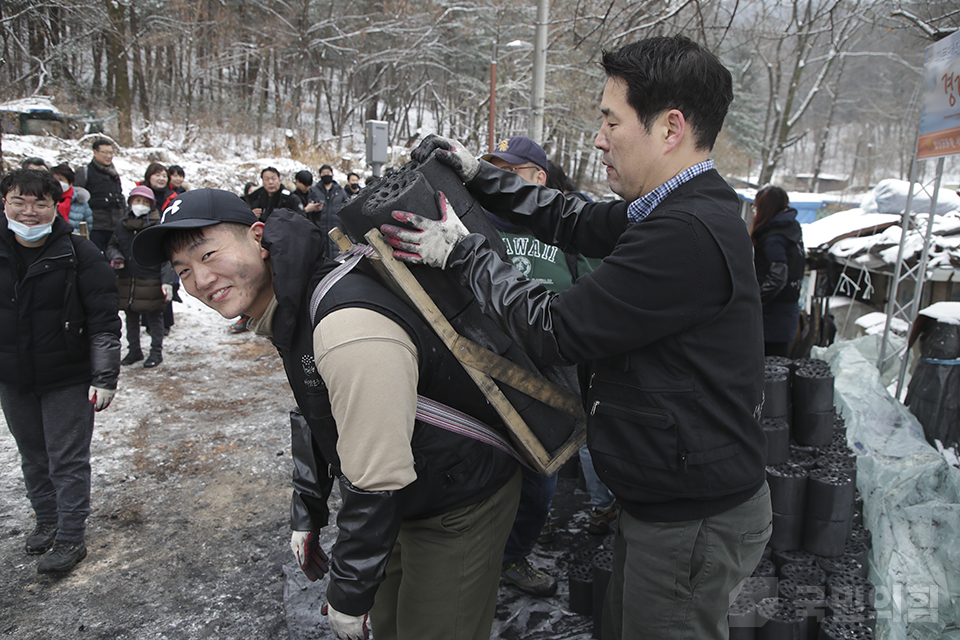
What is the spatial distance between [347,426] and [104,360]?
8.34 ft

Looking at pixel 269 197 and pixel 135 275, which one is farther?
pixel 269 197

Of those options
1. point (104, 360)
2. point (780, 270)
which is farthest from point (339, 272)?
point (780, 270)

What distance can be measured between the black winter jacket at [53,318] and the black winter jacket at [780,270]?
460 cm

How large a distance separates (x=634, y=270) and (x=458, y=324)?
537mm

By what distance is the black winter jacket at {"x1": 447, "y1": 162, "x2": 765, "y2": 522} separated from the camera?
4.38 feet

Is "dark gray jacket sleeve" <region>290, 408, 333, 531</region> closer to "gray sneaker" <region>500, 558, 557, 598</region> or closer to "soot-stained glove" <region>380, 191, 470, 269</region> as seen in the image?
"soot-stained glove" <region>380, 191, 470, 269</region>

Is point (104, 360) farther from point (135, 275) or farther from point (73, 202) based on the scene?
point (73, 202)

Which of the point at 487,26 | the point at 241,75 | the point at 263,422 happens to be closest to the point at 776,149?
the point at 487,26

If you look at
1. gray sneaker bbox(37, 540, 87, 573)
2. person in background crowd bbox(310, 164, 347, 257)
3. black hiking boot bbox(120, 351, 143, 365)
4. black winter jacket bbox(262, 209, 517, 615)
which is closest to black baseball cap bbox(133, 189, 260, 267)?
black winter jacket bbox(262, 209, 517, 615)

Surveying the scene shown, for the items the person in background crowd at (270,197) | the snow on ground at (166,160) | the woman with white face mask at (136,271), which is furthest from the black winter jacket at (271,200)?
the snow on ground at (166,160)

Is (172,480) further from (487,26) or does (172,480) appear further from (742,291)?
(487,26)

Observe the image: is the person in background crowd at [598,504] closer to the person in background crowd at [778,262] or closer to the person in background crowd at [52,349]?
the person in background crowd at [778,262]

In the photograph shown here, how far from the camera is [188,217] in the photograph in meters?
1.67

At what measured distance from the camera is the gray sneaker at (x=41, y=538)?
3.33 m
